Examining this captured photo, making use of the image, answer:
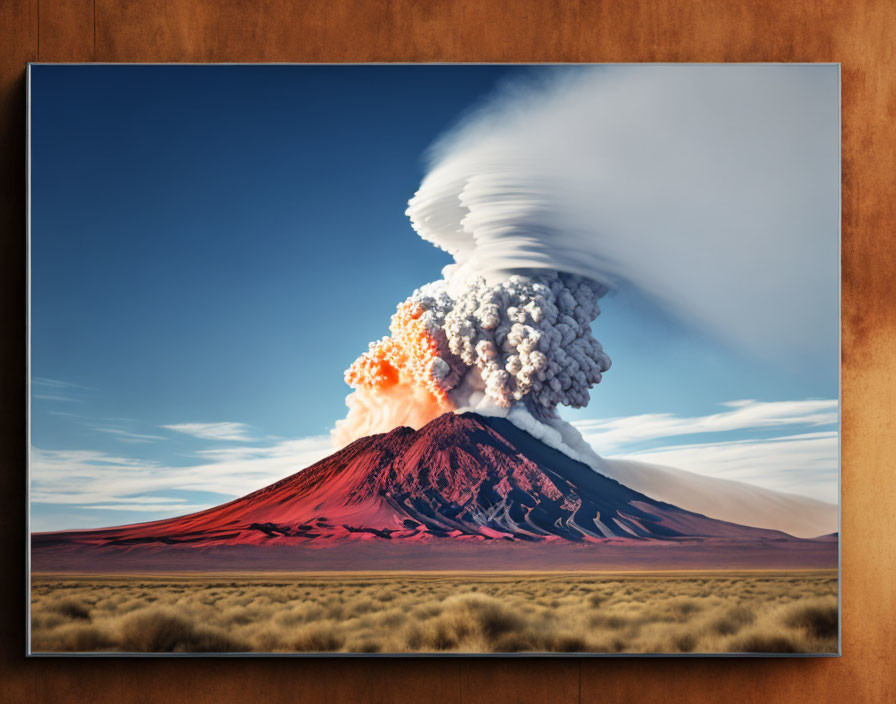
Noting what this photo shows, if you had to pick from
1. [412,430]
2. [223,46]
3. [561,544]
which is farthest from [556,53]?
[561,544]

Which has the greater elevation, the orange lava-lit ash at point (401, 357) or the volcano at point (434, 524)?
the orange lava-lit ash at point (401, 357)

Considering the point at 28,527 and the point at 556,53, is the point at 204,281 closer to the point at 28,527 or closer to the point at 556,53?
the point at 28,527

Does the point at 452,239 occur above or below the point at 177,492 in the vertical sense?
above

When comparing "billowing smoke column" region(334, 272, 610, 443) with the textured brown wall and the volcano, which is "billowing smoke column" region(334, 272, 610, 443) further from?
the textured brown wall

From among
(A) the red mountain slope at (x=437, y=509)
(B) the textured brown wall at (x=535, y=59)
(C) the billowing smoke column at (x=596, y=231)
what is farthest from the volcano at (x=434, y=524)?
(B) the textured brown wall at (x=535, y=59)

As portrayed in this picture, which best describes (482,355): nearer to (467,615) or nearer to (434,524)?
(434,524)

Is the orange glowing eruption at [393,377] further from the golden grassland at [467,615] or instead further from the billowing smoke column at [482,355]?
the golden grassland at [467,615]

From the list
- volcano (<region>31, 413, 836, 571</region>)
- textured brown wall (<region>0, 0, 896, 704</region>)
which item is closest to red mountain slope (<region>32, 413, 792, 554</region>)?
volcano (<region>31, 413, 836, 571</region>)
